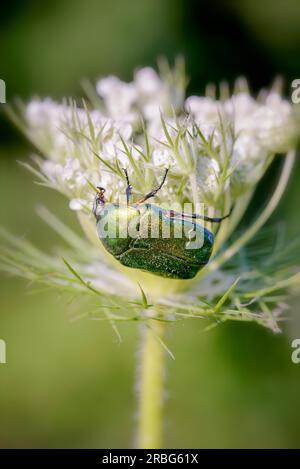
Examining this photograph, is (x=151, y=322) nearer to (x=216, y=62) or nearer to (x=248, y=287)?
(x=248, y=287)

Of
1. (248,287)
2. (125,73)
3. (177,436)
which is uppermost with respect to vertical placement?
(125,73)

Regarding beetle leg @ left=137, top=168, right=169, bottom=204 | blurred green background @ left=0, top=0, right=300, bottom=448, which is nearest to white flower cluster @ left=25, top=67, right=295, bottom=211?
beetle leg @ left=137, top=168, right=169, bottom=204

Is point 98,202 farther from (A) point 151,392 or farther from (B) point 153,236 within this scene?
(A) point 151,392

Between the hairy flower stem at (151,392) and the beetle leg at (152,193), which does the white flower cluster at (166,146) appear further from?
the hairy flower stem at (151,392)

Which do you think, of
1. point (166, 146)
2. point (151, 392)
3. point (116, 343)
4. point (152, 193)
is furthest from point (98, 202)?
point (116, 343)

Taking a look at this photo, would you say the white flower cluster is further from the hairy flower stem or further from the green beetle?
the hairy flower stem
